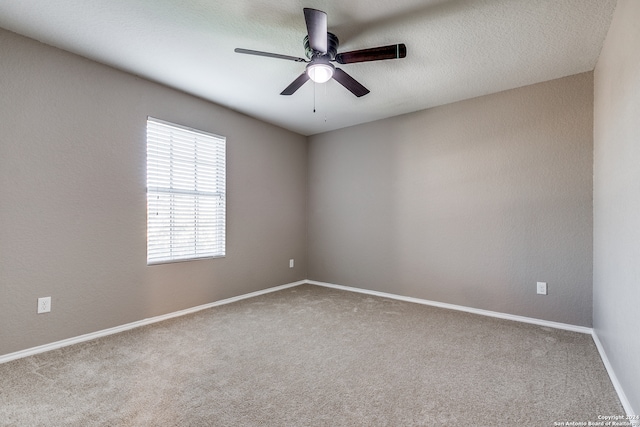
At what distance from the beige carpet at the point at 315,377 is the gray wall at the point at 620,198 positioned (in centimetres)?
29

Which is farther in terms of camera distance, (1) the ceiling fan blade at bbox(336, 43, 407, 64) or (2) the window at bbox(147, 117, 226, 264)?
(2) the window at bbox(147, 117, 226, 264)

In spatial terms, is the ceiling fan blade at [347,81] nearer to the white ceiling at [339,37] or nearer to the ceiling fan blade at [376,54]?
the ceiling fan blade at [376,54]

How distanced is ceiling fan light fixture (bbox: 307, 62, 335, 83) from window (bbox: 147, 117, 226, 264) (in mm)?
→ 1806

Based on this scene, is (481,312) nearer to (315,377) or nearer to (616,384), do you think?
(616,384)

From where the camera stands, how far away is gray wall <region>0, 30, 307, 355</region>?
7.38 ft

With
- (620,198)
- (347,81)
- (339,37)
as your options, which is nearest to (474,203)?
(620,198)

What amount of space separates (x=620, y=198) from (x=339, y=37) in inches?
85.5

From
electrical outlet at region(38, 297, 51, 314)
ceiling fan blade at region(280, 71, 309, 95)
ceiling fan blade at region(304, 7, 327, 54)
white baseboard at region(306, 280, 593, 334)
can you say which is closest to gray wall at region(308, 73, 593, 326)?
white baseboard at region(306, 280, 593, 334)

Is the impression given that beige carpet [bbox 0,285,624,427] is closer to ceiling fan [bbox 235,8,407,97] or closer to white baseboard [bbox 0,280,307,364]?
white baseboard [bbox 0,280,307,364]

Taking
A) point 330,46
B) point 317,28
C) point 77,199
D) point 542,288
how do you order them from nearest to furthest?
point 317,28 < point 330,46 < point 77,199 < point 542,288

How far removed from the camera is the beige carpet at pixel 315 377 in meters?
1.60

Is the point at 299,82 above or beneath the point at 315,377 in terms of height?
above

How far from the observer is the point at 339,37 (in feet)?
7.54

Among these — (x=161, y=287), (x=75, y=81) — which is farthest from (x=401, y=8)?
(x=161, y=287)
